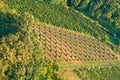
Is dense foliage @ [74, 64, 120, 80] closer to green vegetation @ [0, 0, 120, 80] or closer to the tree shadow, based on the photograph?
green vegetation @ [0, 0, 120, 80]

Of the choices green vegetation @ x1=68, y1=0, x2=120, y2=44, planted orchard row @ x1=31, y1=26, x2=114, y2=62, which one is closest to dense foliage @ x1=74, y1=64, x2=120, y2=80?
planted orchard row @ x1=31, y1=26, x2=114, y2=62

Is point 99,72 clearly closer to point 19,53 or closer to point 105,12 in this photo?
point 19,53

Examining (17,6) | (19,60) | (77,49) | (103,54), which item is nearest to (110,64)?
(103,54)

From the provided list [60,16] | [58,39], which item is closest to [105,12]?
[60,16]

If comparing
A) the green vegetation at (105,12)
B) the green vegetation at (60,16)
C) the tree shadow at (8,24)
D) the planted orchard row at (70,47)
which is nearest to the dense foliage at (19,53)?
the tree shadow at (8,24)

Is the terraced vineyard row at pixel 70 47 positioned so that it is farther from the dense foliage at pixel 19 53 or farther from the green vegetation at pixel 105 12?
the green vegetation at pixel 105 12

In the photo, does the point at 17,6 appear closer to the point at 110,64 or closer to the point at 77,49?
the point at 77,49
